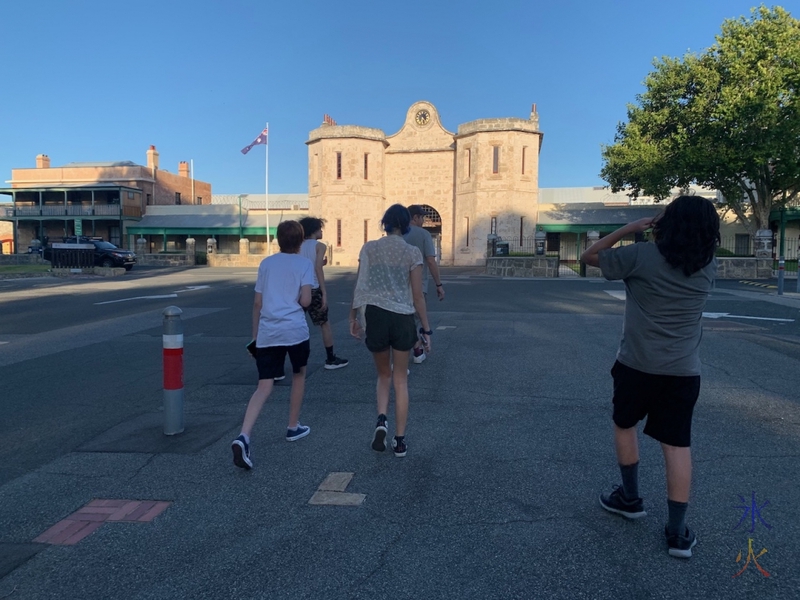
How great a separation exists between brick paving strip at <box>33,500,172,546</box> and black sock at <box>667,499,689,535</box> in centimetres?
281

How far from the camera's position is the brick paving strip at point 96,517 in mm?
3409

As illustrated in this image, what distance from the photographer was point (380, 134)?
43094 mm

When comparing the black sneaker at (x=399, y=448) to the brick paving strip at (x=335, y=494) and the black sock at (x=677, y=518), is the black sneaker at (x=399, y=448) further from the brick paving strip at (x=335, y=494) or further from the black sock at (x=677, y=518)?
the black sock at (x=677, y=518)

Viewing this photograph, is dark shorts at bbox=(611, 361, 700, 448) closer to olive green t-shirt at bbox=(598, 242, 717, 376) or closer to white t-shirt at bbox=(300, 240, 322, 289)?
olive green t-shirt at bbox=(598, 242, 717, 376)

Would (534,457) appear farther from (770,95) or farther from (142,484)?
(770,95)

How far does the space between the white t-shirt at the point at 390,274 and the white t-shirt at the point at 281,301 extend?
508mm

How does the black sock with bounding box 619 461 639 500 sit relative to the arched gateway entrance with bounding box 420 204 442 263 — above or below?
below

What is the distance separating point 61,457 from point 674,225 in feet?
14.6

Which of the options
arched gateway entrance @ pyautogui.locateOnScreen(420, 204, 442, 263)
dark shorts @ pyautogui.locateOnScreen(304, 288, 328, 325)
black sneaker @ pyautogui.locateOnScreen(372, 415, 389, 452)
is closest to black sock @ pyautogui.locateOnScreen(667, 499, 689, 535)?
black sneaker @ pyautogui.locateOnScreen(372, 415, 389, 452)

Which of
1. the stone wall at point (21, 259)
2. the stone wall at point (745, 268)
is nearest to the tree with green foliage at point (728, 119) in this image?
the stone wall at point (745, 268)

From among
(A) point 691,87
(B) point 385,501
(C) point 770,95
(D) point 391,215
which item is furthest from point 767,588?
(A) point 691,87

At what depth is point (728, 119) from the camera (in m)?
27.4

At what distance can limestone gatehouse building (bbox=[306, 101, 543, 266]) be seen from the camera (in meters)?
40.5

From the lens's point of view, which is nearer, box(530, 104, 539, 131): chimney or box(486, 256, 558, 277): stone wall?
box(486, 256, 558, 277): stone wall
